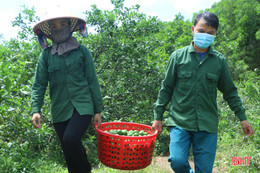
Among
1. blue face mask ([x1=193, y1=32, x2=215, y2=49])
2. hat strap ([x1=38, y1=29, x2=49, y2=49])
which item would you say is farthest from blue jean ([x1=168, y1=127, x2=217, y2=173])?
hat strap ([x1=38, y1=29, x2=49, y2=49])

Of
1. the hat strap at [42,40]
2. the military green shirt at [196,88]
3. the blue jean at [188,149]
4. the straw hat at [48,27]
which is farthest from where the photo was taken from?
the hat strap at [42,40]

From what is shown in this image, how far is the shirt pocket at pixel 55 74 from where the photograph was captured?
9.56ft

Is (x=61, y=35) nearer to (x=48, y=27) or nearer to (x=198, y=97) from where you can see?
(x=48, y=27)

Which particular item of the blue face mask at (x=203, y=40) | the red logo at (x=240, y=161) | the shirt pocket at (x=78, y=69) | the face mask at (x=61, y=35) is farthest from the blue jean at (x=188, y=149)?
the red logo at (x=240, y=161)

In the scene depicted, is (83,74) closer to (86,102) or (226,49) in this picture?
(86,102)

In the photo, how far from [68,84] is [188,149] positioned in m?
1.41

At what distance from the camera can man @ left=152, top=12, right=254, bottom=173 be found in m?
2.58

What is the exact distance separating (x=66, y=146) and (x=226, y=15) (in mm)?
23967

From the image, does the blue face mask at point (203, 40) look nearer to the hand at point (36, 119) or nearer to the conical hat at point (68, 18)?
the conical hat at point (68, 18)

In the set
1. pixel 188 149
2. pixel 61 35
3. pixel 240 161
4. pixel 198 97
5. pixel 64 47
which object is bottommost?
pixel 240 161

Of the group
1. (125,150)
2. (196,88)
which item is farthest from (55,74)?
(196,88)

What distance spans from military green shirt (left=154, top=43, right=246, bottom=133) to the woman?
0.86 m

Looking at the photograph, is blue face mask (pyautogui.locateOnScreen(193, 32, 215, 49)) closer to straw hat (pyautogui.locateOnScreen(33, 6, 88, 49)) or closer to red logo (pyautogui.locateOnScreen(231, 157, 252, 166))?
straw hat (pyautogui.locateOnScreen(33, 6, 88, 49))

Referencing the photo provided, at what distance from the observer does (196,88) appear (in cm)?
266
